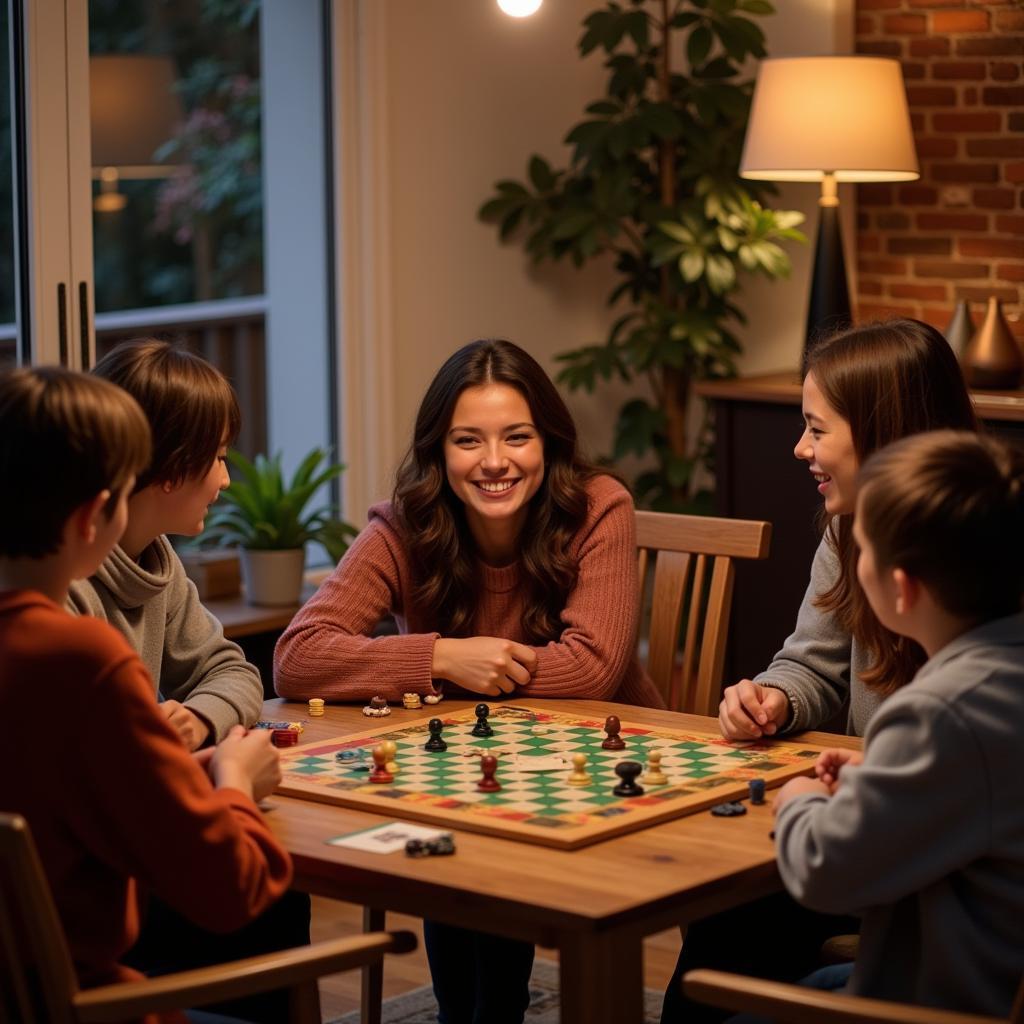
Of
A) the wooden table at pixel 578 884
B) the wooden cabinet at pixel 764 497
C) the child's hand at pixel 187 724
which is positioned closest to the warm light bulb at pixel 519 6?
the child's hand at pixel 187 724

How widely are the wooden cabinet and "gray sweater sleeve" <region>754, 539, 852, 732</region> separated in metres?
2.03

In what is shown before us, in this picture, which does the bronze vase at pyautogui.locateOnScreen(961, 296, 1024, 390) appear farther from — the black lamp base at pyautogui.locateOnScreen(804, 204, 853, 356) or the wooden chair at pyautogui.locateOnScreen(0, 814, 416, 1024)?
the wooden chair at pyautogui.locateOnScreen(0, 814, 416, 1024)

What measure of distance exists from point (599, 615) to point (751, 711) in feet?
1.46

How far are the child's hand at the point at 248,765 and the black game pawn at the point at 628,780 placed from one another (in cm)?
38

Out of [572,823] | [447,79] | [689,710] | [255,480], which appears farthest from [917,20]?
[572,823]

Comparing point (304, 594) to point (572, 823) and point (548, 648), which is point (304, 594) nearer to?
point (548, 648)

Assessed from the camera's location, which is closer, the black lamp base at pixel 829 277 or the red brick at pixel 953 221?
the black lamp base at pixel 829 277

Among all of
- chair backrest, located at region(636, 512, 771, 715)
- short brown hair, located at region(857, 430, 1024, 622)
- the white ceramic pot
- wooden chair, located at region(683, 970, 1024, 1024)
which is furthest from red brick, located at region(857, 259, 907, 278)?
wooden chair, located at region(683, 970, 1024, 1024)

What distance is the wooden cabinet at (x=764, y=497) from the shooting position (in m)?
4.61

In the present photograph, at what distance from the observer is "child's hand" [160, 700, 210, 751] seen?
2.23 meters

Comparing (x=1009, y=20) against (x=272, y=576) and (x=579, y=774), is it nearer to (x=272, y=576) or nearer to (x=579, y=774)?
(x=272, y=576)

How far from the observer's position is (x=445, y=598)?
278 cm

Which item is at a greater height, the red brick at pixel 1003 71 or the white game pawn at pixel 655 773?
the red brick at pixel 1003 71

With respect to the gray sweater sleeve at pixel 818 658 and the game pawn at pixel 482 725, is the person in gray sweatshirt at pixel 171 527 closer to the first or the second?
the game pawn at pixel 482 725
